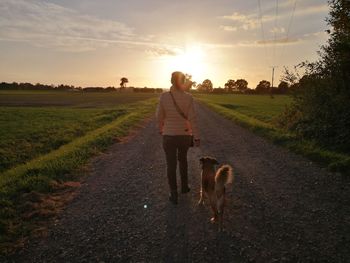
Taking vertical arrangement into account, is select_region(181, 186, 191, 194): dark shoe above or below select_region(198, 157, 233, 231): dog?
below

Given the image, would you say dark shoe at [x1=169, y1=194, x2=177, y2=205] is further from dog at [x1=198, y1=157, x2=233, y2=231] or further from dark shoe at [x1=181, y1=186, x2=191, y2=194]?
dog at [x1=198, y1=157, x2=233, y2=231]

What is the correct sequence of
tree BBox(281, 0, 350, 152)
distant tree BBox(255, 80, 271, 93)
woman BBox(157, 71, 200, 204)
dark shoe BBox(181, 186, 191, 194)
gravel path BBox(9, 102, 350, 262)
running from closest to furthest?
→ gravel path BBox(9, 102, 350, 262) < woman BBox(157, 71, 200, 204) < dark shoe BBox(181, 186, 191, 194) < tree BBox(281, 0, 350, 152) < distant tree BBox(255, 80, 271, 93)

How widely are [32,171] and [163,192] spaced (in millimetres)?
4120

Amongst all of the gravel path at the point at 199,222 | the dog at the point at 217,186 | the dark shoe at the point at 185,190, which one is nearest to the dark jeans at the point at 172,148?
the gravel path at the point at 199,222

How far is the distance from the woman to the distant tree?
158m

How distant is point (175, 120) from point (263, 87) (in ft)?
525

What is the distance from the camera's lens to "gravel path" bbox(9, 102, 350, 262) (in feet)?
15.6

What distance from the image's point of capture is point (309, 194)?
7.33 metres

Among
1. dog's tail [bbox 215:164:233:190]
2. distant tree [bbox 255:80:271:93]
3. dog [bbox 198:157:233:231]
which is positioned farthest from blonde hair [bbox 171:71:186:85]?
distant tree [bbox 255:80:271:93]

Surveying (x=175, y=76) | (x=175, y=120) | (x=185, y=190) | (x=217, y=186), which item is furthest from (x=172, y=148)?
(x=217, y=186)

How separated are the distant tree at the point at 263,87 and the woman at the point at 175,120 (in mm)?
157932

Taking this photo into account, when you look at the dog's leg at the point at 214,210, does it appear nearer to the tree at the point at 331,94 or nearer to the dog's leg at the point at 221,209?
the dog's leg at the point at 221,209

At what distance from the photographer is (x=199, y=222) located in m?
5.85

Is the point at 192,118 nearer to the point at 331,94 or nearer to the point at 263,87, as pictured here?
the point at 331,94
